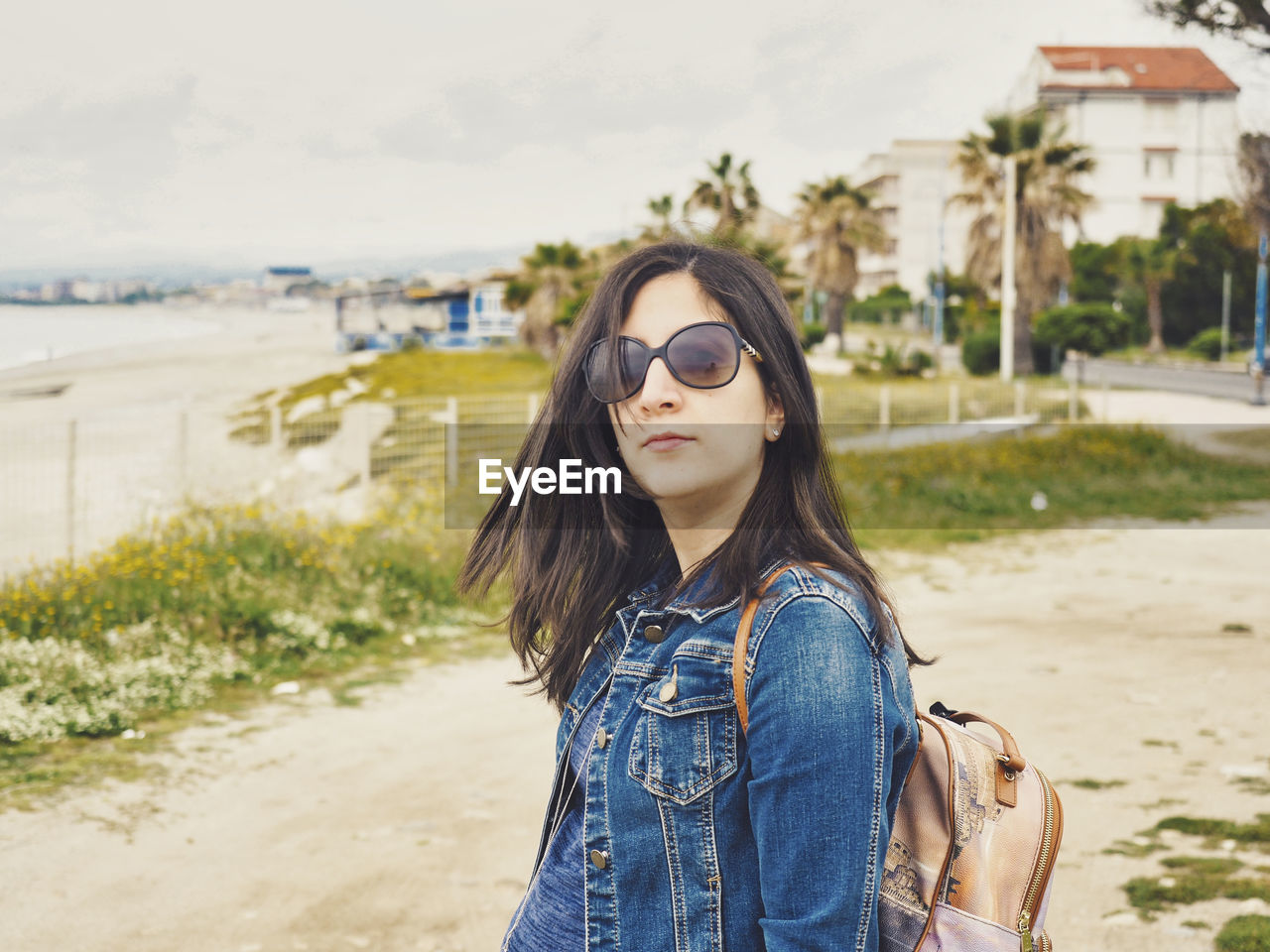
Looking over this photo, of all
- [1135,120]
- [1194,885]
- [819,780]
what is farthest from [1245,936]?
[1135,120]

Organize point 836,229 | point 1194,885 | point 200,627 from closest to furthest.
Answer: point 1194,885
point 200,627
point 836,229

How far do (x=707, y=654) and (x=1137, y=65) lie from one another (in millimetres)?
73306

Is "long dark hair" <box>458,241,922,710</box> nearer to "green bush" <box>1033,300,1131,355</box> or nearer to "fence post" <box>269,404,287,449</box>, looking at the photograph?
"fence post" <box>269,404,287,449</box>

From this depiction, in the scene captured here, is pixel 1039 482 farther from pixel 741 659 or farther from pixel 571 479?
pixel 741 659

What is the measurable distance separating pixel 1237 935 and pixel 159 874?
3.73 meters

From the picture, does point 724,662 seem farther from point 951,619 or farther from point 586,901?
point 951,619

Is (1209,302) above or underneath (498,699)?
above

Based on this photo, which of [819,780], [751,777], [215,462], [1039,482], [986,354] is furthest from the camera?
[986,354]

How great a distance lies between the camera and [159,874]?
452cm

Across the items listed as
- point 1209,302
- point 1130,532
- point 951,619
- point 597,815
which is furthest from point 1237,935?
point 1209,302

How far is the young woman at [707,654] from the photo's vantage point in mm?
1360

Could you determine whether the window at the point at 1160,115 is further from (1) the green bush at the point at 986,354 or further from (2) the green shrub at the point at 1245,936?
(2) the green shrub at the point at 1245,936

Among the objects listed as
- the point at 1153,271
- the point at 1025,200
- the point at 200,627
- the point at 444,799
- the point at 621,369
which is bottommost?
the point at 444,799

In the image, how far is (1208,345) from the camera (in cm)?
4538
